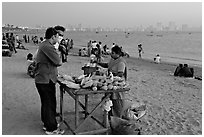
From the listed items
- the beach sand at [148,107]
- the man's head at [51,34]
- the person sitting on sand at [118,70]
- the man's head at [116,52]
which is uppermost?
the man's head at [51,34]

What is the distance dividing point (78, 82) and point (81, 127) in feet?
2.38

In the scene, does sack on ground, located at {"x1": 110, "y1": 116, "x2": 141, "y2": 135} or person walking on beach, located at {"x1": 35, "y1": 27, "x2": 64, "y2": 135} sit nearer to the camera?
person walking on beach, located at {"x1": 35, "y1": 27, "x2": 64, "y2": 135}

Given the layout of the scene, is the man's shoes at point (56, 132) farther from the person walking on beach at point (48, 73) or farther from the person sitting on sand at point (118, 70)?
the person sitting on sand at point (118, 70)

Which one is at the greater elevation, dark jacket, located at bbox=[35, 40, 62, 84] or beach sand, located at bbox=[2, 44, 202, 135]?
dark jacket, located at bbox=[35, 40, 62, 84]

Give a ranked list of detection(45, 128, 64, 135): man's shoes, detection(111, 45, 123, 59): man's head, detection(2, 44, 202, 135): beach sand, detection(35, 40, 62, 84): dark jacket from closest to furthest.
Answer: detection(35, 40, 62, 84): dark jacket, detection(45, 128, 64, 135): man's shoes, detection(2, 44, 202, 135): beach sand, detection(111, 45, 123, 59): man's head

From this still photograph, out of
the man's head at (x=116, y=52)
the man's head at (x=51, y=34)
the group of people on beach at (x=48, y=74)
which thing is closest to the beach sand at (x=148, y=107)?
the group of people on beach at (x=48, y=74)

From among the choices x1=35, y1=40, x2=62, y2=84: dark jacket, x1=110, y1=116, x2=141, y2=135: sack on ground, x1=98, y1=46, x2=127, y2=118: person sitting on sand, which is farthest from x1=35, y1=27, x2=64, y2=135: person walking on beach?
x1=98, y1=46, x2=127, y2=118: person sitting on sand

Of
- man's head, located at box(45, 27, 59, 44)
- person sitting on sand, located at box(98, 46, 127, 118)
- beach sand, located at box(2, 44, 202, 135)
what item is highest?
man's head, located at box(45, 27, 59, 44)

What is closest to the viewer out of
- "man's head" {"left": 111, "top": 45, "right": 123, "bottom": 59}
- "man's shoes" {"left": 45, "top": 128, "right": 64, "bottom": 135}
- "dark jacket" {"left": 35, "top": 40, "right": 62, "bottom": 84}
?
"dark jacket" {"left": 35, "top": 40, "right": 62, "bottom": 84}

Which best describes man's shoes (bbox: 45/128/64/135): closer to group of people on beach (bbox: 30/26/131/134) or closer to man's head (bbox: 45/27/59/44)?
group of people on beach (bbox: 30/26/131/134)

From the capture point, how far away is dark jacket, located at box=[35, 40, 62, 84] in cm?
365

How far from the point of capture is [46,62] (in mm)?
3729

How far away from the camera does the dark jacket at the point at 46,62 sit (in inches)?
144

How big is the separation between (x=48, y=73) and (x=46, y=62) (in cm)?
16
